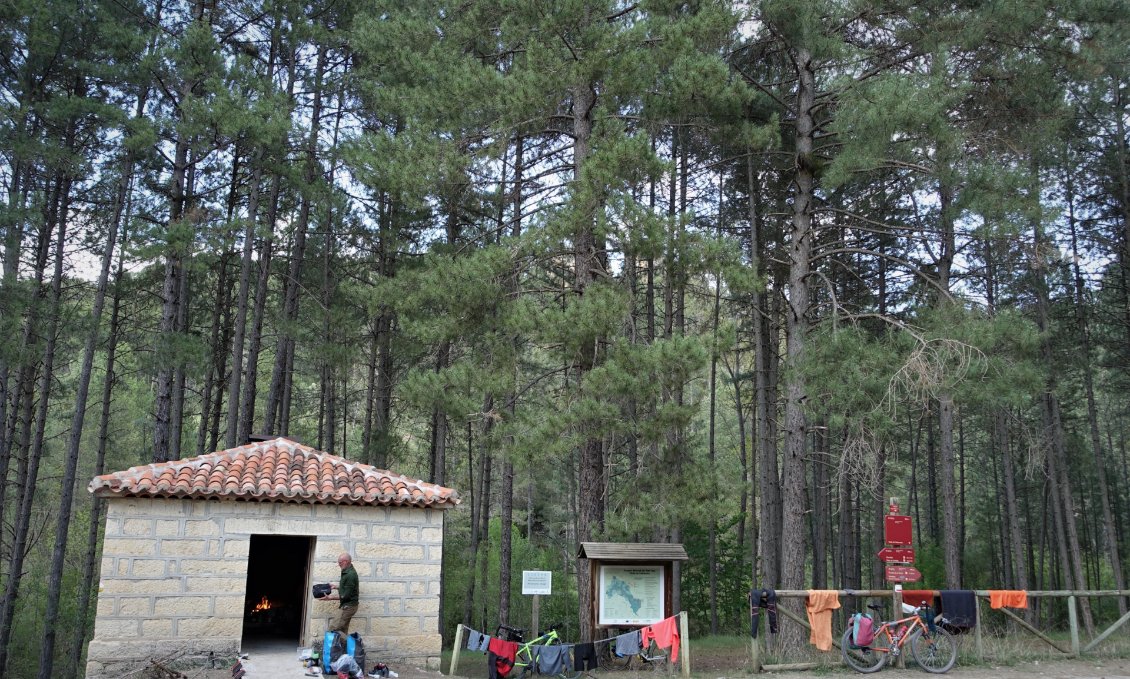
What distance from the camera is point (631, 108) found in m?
13.9

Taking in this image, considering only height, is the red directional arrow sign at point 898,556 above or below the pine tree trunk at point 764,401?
below

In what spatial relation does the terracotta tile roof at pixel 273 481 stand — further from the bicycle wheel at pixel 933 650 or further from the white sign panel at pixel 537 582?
the bicycle wheel at pixel 933 650

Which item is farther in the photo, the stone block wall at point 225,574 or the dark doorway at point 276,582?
the dark doorway at point 276,582

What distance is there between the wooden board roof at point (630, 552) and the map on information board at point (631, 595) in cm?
18

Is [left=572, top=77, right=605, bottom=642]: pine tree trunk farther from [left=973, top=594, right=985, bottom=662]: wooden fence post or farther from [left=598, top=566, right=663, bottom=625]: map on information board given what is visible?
[left=973, top=594, right=985, bottom=662]: wooden fence post

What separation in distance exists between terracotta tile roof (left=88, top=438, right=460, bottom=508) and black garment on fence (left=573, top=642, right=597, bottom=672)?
2.38 metres

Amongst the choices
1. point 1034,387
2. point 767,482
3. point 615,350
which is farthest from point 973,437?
point 615,350

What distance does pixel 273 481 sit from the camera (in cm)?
964

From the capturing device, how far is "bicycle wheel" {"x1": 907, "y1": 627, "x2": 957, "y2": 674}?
939 cm

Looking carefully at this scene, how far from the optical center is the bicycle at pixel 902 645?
9.39 meters

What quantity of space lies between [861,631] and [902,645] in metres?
0.64

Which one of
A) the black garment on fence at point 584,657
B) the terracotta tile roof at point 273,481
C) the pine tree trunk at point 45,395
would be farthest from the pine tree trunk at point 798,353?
the pine tree trunk at point 45,395

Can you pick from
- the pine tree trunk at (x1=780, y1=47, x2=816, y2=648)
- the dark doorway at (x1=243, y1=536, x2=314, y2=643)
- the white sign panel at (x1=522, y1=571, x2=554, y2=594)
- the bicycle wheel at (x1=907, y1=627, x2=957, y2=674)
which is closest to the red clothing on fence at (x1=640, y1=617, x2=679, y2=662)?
the white sign panel at (x1=522, y1=571, x2=554, y2=594)

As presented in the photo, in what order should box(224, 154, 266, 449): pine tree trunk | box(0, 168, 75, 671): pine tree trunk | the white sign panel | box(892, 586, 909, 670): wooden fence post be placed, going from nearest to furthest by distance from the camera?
box(892, 586, 909, 670): wooden fence post
the white sign panel
box(0, 168, 75, 671): pine tree trunk
box(224, 154, 266, 449): pine tree trunk
